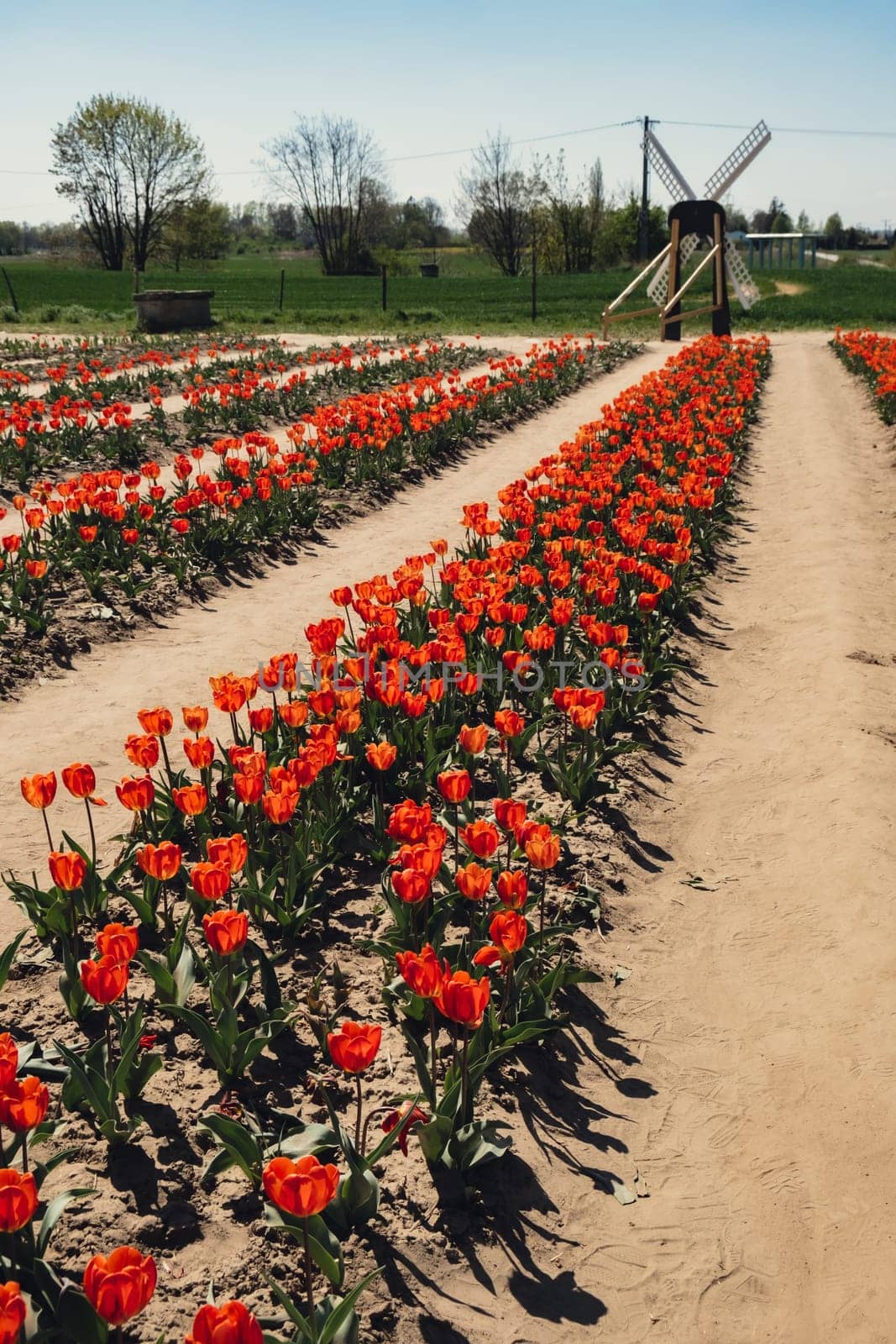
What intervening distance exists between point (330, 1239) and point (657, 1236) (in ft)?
3.07

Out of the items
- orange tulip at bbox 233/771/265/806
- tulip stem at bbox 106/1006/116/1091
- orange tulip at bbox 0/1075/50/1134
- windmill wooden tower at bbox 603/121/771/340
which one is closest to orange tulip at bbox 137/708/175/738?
orange tulip at bbox 233/771/265/806

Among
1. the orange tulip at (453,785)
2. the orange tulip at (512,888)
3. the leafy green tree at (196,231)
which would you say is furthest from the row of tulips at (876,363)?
the leafy green tree at (196,231)

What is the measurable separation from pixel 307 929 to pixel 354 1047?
1686mm

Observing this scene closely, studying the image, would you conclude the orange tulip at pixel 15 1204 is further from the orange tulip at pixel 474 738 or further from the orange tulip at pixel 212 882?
the orange tulip at pixel 474 738

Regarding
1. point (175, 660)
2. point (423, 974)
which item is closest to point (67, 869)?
point (423, 974)

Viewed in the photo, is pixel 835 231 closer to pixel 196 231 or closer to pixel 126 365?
pixel 196 231

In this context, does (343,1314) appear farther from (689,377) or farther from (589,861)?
(689,377)

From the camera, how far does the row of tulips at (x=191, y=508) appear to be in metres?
8.13

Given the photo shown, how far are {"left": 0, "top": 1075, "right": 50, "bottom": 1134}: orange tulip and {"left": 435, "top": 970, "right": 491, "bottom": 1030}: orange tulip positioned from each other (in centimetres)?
96

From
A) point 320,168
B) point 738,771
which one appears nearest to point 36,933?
point 738,771

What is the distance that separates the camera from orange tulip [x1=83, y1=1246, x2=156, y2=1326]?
194 cm

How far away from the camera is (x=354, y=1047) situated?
2.53 meters

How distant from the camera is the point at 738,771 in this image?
5.78 m

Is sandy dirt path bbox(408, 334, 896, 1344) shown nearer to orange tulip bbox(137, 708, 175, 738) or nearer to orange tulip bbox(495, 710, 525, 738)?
orange tulip bbox(495, 710, 525, 738)
